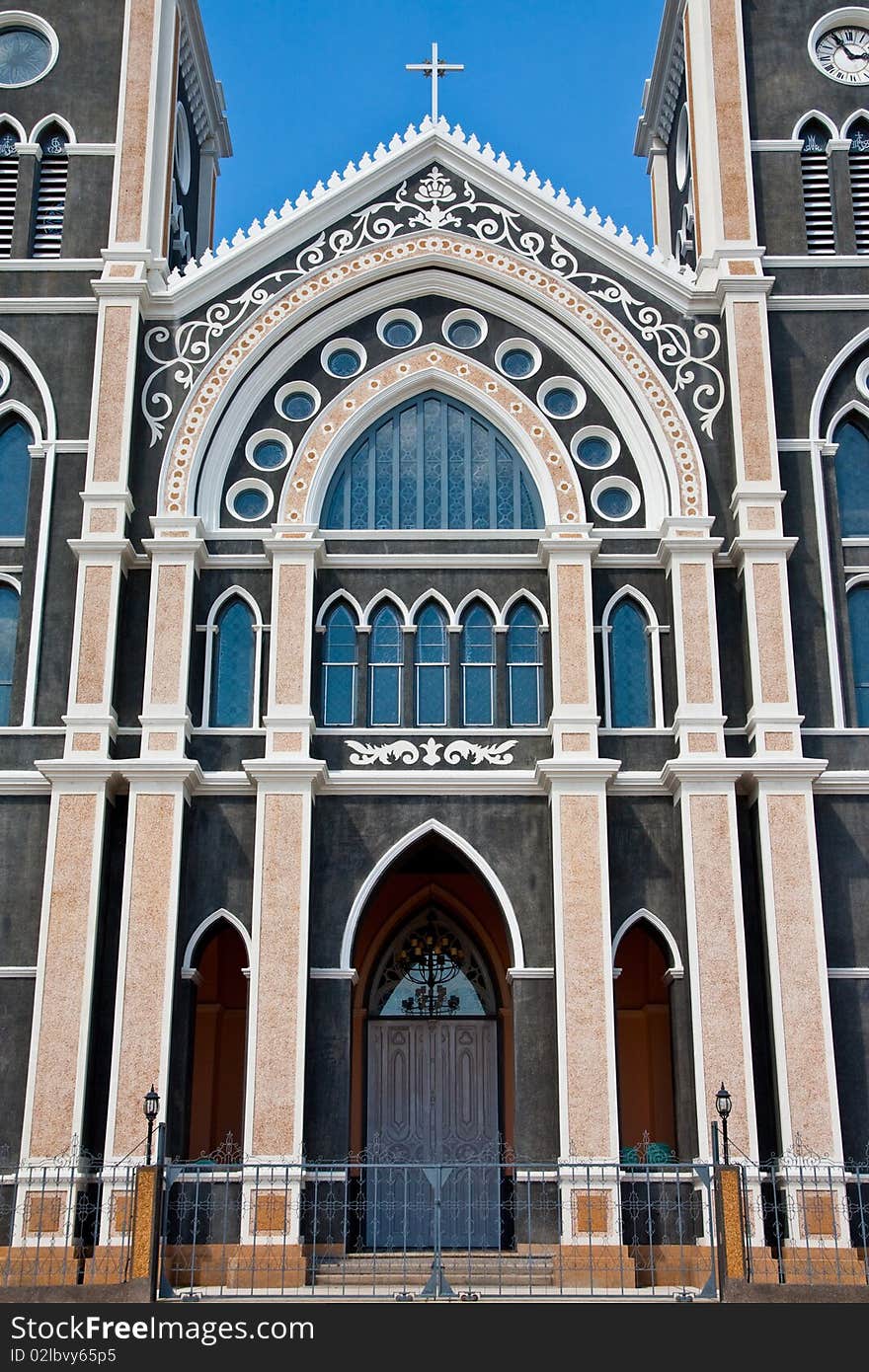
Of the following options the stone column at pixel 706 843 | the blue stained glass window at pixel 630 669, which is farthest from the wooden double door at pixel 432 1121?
the blue stained glass window at pixel 630 669

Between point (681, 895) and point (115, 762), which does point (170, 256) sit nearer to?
point (115, 762)

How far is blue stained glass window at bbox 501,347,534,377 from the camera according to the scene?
25234mm

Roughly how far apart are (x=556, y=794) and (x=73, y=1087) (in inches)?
266

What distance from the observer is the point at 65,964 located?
2164 cm

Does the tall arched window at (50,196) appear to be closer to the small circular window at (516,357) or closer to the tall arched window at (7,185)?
the tall arched window at (7,185)

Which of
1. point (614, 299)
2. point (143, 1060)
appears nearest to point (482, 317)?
point (614, 299)

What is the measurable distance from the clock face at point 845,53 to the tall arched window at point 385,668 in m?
10.4

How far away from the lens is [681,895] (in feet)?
73.6

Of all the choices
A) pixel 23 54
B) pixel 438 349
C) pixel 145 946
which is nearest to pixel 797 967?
pixel 145 946

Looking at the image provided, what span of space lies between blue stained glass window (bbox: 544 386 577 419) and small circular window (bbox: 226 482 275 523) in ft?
13.2

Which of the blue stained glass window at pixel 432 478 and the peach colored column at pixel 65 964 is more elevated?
the blue stained glass window at pixel 432 478

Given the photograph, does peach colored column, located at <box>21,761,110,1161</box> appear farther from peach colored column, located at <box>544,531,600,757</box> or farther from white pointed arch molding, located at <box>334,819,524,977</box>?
peach colored column, located at <box>544,531,600,757</box>

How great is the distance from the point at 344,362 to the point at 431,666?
15.2ft

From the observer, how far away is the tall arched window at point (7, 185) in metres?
25.7
